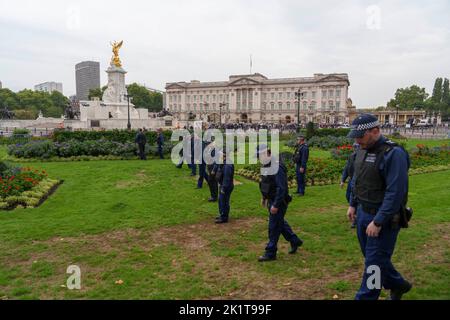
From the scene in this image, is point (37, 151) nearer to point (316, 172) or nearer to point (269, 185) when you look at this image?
point (316, 172)

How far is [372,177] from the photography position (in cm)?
394

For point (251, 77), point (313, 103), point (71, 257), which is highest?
point (251, 77)

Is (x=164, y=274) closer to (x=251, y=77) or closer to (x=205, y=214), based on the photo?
(x=205, y=214)

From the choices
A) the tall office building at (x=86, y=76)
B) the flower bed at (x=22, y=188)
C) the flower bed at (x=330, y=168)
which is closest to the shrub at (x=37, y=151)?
the flower bed at (x=22, y=188)

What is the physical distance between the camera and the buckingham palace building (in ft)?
361

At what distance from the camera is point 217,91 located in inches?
4970

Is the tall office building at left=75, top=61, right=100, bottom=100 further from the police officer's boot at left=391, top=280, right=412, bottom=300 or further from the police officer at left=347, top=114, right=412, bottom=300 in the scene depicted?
the police officer's boot at left=391, top=280, right=412, bottom=300

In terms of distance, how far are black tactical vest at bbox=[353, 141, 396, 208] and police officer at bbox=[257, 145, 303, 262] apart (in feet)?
5.58

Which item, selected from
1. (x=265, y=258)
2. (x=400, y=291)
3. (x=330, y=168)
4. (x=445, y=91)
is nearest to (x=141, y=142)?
(x=330, y=168)

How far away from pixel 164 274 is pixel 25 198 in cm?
644

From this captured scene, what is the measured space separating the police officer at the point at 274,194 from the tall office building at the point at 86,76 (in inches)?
4197
